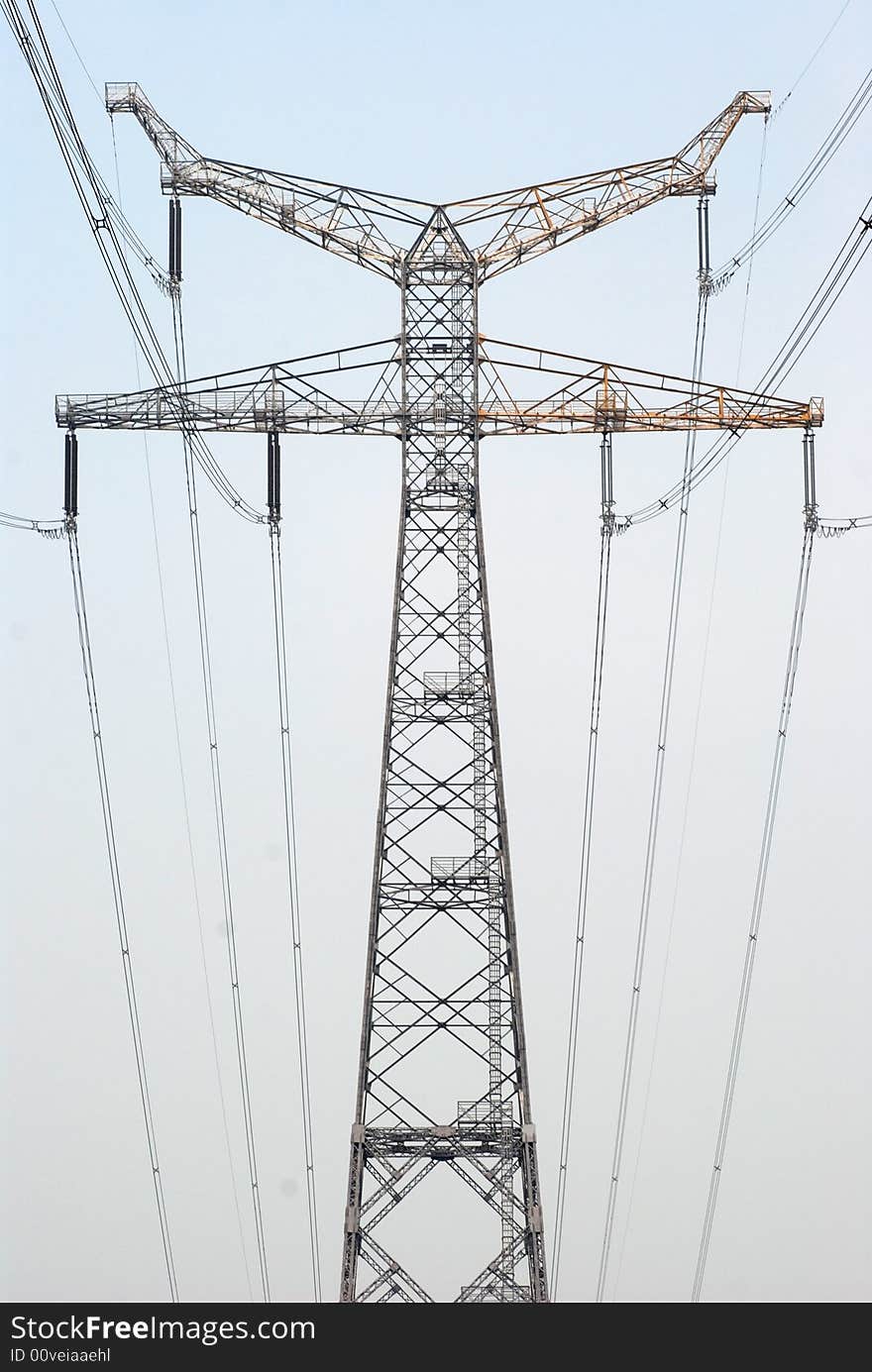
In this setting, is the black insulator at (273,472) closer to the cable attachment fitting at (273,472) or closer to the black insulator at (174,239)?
the cable attachment fitting at (273,472)

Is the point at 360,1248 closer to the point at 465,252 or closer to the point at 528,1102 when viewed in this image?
the point at 528,1102

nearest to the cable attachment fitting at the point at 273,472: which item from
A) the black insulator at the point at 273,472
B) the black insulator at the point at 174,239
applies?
the black insulator at the point at 273,472

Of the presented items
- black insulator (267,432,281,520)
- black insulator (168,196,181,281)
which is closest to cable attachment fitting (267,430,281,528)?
black insulator (267,432,281,520)

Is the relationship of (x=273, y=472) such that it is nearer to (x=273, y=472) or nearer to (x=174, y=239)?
(x=273, y=472)

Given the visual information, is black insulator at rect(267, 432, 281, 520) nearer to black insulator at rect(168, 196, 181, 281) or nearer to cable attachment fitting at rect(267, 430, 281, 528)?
cable attachment fitting at rect(267, 430, 281, 528)

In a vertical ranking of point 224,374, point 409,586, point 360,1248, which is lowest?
point 360,1248

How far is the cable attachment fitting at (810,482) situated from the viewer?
6894cm

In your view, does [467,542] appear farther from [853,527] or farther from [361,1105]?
[361,1105]

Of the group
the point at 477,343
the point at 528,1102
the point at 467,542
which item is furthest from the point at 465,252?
the point at 528,1102

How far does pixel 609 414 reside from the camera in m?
70.0

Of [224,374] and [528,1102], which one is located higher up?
[224,374]

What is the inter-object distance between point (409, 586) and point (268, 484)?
177 inches

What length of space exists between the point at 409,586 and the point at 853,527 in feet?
32.2

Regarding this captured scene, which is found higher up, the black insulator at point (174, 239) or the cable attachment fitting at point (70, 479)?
the black insulator at point (174, 239)
